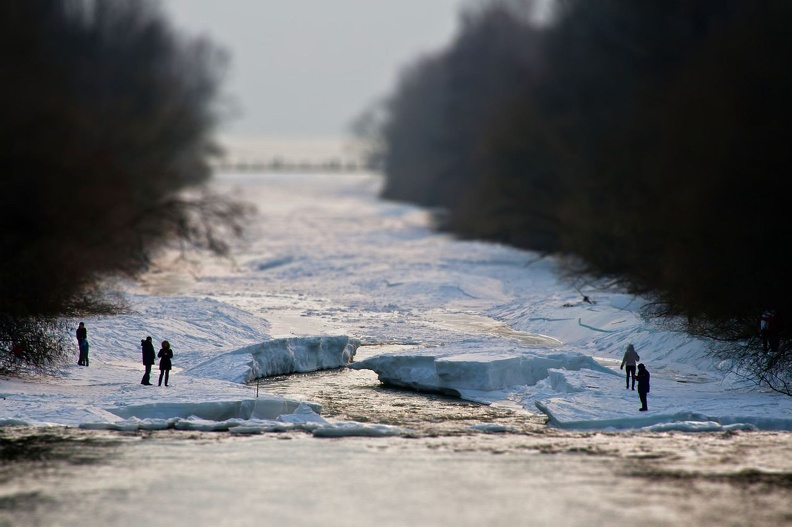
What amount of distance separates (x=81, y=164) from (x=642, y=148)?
21.7 m

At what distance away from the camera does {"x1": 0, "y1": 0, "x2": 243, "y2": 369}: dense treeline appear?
95.1ft

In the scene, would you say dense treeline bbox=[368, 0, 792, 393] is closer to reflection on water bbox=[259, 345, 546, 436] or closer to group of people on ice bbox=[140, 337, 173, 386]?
reflection on water bbox=[259, 345, 546, 436]

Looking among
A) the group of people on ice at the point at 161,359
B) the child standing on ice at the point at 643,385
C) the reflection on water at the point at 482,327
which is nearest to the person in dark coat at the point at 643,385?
the child standing on ice at the point at 643,385

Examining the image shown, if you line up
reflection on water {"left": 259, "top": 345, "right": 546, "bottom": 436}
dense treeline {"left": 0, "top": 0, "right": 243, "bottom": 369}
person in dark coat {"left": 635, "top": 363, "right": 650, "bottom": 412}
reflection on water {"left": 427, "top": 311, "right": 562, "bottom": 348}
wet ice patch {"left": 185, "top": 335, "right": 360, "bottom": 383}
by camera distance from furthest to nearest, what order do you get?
reflection on water {"left": 427, "top": 311, "right": 562, "bottom": 348} → dense treeline {"left": 0, "top": 0, "right": 243, "bottom": 369} → wet ice patch {"left": 185, "top": 335, "right": 360, "bottom": 383} → person in dark coat {"left": 635, "top": 363, "right": 650, "bottom": 412} → reflection on water {"left": 259, "top": 345, "right": 546, "bottom": 436}

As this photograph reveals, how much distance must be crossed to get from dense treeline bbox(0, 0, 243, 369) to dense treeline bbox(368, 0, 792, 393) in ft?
49.3

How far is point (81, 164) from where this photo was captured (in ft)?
128

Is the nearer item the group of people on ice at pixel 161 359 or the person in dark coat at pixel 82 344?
the group of people on ice at pixel 161 359

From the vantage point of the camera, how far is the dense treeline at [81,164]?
95.1ft

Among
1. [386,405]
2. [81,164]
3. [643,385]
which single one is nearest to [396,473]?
[386,405]

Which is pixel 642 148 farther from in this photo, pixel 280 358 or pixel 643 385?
pixel 643 385

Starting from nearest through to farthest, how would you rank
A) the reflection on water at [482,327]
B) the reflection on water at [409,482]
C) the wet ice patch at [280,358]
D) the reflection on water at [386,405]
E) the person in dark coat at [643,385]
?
1. the reflection on water at [409,482]
2. the reflection on water at [386,405]
3. the person in dark coat at [643,385]
4. the wet ice patch at [280,358]
5. the reflection on water at [482,327]

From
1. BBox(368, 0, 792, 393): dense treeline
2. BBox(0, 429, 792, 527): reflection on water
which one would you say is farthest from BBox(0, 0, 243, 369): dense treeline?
BBox(368, 0, 792, 393): dense treeline

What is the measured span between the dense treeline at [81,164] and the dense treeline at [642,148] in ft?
49.3

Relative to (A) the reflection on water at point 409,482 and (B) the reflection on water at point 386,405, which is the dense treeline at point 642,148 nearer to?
(B) the reflection on water at point 386,405
